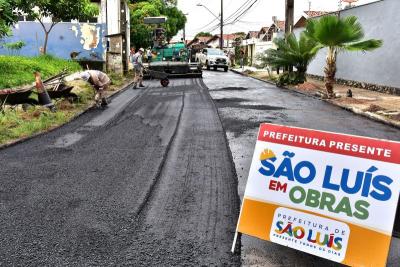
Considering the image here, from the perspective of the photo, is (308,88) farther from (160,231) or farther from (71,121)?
(160,231)

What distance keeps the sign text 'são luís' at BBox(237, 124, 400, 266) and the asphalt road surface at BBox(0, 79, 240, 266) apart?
568 mm

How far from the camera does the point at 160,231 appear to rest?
14.6ft

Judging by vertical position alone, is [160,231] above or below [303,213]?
below

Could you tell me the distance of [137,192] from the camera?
223 inches

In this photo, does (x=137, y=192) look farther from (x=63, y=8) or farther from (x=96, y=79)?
(x=63, y=8)

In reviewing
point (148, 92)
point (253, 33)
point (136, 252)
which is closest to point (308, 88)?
point (148, 92)

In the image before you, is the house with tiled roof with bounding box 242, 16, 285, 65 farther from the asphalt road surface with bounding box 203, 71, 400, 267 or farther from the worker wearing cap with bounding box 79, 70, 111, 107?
the worker wearing cap with bounding box 79, 70, 111, 107

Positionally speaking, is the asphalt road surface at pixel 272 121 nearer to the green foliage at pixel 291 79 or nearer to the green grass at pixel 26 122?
the green foliage at pixel 291 79

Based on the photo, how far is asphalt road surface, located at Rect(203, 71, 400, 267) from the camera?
393 cm

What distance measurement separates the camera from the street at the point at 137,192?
13.1 ft

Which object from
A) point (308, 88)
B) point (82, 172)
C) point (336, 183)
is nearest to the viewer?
point (336, 183)

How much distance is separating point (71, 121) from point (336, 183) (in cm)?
910

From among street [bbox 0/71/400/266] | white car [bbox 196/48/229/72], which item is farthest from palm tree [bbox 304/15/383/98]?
white car [bbox 196/48/229/72]

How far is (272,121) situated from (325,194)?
291 inches
